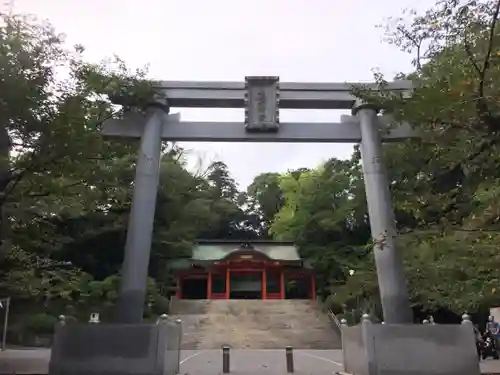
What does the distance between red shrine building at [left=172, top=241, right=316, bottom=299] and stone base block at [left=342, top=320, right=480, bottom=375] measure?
20.8 metres

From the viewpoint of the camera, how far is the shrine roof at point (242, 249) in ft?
103

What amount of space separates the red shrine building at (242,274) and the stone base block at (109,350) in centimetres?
2052

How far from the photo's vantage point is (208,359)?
1515 centimetres

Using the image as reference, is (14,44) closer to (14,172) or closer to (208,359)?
(14,172)

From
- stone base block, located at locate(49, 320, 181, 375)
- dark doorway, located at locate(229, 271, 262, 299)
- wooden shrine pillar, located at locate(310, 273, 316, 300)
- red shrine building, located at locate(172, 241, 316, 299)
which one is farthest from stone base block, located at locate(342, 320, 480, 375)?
dark doorway, located at locate(229, 271, 262, 299)

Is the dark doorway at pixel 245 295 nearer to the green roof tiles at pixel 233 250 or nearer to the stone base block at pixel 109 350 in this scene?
the green roof tiles at pixel 233 250

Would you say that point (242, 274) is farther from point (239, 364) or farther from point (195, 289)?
point (239, 364)

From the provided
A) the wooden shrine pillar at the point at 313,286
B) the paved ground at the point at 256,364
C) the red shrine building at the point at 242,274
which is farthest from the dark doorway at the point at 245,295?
the paved ground at the point at 256,364

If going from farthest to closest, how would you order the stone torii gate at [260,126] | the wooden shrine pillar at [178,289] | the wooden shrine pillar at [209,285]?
the wooden shrine pillar at [209,285] < the wooden shrine pillar at [178,289] < the stone torii gate at [260,126]

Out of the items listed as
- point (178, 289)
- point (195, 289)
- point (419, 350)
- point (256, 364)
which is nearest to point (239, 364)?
point (256, 364)

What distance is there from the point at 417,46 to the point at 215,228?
129ft

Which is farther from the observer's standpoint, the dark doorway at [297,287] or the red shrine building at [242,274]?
the dark doorway at [297,287]

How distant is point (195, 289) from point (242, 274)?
324 centimetres

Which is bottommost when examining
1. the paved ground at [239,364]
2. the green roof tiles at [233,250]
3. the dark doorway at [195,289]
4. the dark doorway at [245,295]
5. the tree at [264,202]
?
the paved ground at [239,364]
